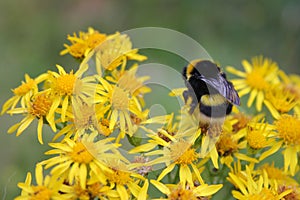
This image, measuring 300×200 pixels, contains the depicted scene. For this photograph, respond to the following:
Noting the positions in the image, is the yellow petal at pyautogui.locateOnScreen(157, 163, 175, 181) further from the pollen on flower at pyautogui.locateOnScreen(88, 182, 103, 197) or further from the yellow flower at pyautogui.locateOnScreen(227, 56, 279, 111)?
the yellow flower at pyautogui.locateOnScreen(227, 56, 279, 111)

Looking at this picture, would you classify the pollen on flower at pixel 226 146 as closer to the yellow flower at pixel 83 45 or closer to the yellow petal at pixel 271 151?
the yellow petal at pixel 271 151

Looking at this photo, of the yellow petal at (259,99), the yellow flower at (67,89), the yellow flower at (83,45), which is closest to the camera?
the yellow flower at (67,89)

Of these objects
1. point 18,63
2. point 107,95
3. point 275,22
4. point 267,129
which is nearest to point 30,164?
point 18,63

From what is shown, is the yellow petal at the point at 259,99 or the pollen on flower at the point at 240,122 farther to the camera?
the yellow petal at the point at 259,99

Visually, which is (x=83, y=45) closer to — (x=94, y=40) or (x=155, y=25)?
(x=94, y=40)

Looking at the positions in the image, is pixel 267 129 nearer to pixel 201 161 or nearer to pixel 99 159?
pixel 201 161

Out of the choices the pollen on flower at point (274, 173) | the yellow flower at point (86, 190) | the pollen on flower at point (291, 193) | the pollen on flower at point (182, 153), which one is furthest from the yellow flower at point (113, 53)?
the pollen on flower at point (291, 193)

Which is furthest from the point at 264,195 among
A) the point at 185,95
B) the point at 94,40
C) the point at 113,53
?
the point at 94,40

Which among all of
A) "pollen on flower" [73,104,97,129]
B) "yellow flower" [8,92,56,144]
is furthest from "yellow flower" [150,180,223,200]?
"yellow flower" [8,92,56,144]
